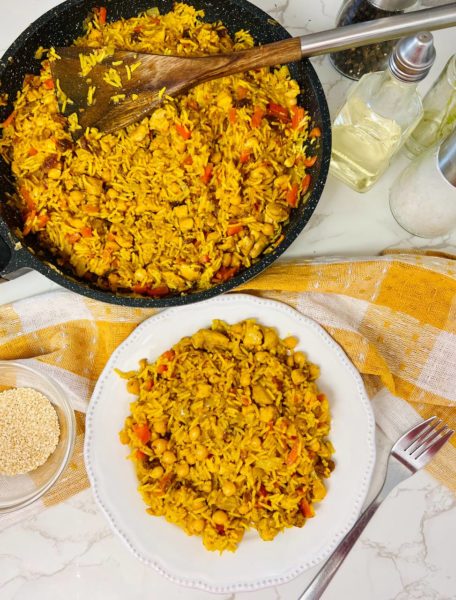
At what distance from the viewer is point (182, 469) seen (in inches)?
65.1

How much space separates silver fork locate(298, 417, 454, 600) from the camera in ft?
5.73

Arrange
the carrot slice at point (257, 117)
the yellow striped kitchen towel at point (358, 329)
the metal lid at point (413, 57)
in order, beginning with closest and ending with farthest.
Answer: the metal lid at point (413, 57) < the carrot slice at point (257, 117) < the yellow striped kitchen towel at point (358, 329)

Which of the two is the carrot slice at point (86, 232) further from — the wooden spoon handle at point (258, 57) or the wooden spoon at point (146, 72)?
the wooden spoon handle at point (258, 57)

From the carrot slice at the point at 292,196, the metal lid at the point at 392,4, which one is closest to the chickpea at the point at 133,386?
the carrot slice at the point at 292,196

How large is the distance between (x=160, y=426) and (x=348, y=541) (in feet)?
2.17

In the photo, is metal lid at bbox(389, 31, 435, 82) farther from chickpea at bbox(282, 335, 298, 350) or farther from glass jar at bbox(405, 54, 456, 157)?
chickpea at bbox(282, 335, 298, 350)

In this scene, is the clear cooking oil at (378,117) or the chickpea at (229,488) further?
the chickpea at (229,488)

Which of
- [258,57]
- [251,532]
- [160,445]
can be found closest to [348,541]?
[251,532]

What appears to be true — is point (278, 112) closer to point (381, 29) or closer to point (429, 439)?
point (381, 29)

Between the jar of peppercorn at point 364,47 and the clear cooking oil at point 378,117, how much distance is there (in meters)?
0.19

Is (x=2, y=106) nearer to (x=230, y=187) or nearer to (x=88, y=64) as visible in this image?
(x=88, y=64)

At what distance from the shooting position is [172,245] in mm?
1532

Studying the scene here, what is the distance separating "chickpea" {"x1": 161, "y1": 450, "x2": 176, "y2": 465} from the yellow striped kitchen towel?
0.31 meters

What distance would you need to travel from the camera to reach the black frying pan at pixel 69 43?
4.80 ft
